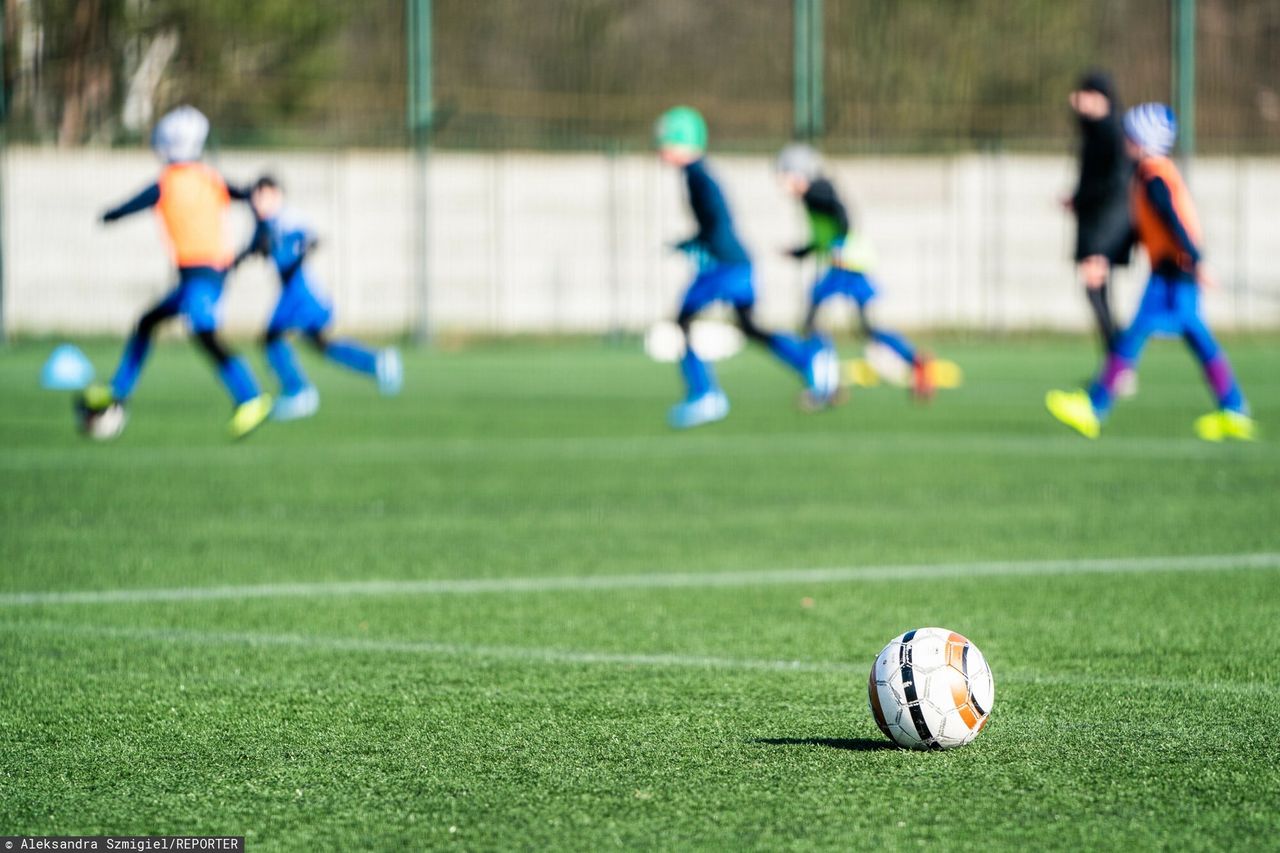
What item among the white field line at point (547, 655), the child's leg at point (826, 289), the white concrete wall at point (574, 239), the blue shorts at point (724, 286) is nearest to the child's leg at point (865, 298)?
the child's leg at point (826, 289)

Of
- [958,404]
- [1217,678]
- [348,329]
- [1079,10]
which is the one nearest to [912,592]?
[1217,678]

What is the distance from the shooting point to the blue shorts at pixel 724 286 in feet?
46.4

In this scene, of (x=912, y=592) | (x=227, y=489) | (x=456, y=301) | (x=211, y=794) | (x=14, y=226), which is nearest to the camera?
(x=211, y=794)

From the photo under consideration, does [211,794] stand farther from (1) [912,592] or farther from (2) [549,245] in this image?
(2) [549,245]

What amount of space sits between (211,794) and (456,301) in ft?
78.1

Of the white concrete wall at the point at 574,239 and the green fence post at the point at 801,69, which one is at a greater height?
the green fence post at the point at 801,69

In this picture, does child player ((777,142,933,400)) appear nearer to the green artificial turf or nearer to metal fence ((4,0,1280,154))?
the green artificial turf

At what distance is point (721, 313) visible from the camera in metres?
28.5

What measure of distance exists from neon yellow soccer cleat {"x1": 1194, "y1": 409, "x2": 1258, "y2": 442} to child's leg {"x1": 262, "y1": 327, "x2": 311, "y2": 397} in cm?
669

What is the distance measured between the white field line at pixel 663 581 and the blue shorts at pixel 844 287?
917 cm

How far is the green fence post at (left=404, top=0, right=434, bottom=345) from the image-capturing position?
88.8 ft

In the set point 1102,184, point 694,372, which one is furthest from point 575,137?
point 694,372

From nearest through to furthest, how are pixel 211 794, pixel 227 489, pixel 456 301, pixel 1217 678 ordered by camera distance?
pixel 211 794, pixel 1217 678, pixel 227 489, pixel 456 301

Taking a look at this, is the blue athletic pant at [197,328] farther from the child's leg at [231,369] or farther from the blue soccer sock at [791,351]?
the blue soccer sock at [791,351]
